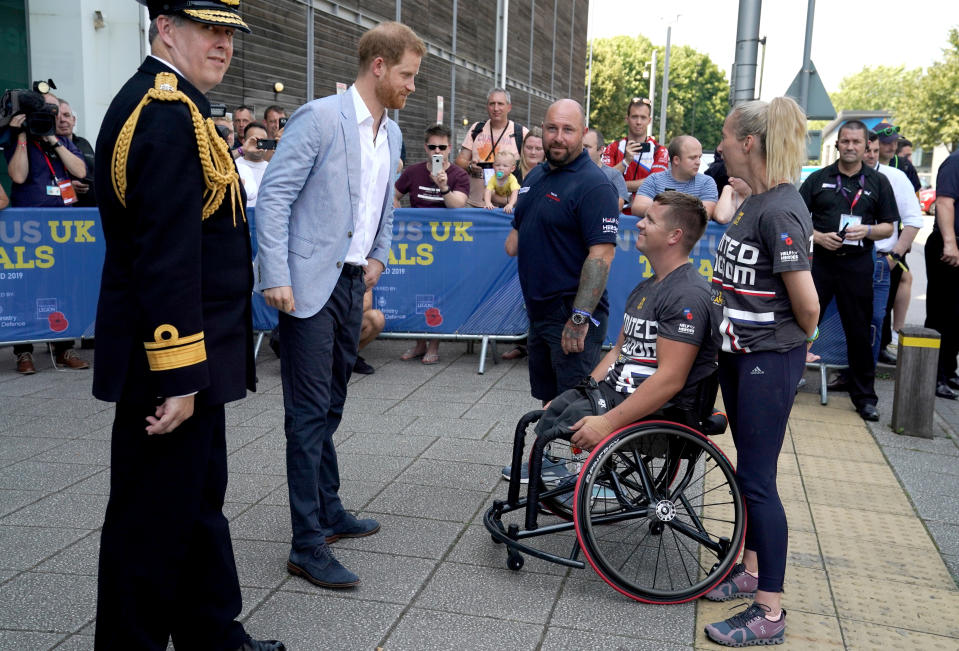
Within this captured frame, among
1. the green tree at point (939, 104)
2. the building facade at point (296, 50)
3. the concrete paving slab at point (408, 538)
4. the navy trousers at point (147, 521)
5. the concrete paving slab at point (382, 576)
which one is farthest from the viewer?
the green tree at point (939, 104)

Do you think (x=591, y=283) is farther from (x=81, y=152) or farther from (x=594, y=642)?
(x=81, y=152)

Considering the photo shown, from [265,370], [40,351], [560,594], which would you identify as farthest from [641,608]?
[40,351]

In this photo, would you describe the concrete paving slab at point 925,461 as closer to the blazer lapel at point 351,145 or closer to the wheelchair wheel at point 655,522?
the wheelchair wheel at point 655,522

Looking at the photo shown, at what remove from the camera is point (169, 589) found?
270 cm

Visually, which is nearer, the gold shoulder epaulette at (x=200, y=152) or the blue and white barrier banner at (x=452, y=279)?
the gold shoulder epaulette at (x=200, y=152)

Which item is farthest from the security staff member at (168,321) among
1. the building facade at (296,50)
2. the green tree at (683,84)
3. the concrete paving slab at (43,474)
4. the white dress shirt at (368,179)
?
the green tree at (683,84)

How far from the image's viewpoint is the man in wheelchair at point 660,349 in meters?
3.50

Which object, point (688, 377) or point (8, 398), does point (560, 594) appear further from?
point (8, 398)

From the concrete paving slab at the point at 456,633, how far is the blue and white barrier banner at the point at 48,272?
5.35m

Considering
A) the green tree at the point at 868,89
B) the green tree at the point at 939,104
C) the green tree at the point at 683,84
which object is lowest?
the green tree at the point at 939,104

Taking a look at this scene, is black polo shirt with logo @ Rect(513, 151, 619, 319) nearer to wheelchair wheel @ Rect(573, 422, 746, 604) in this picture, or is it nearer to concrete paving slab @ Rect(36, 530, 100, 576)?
wheelchair wheel @ Rect(573, 422, 746, 604)

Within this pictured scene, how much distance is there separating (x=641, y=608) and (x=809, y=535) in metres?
1.27

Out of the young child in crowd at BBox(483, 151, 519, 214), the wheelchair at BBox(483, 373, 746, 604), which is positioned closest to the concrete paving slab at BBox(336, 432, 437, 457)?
the wheelchair at BBox(483, 373, 746, 604)

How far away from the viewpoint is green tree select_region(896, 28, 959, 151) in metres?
42.9
